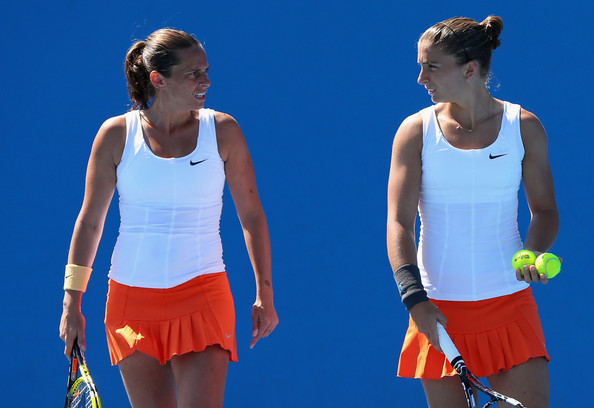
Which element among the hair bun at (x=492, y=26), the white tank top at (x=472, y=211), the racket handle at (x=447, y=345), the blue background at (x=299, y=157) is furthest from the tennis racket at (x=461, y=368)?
the blue background at (x=299, y=157)

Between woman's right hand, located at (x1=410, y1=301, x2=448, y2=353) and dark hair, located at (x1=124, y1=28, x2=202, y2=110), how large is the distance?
1324 millimetres

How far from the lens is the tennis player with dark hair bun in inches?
135

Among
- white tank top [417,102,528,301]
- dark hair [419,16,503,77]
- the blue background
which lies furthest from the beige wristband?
the blue background

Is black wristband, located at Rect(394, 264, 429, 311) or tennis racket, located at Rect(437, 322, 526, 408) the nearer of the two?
tennis racket, located at Rect(437, 322, 526, 408)

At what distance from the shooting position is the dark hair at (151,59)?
3.62 metres

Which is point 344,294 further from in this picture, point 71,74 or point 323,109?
point 71,74

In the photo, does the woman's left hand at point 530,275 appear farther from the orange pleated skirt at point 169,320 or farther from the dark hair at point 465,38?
the orange pleated skirt at point 169,320

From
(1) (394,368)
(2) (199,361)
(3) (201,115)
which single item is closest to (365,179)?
(1) (394,368)

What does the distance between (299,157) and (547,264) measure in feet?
9.54

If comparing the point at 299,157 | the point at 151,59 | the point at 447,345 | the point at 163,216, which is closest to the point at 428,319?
the point at 447,345

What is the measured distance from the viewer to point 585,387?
18.7 ft

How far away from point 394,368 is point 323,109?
5.34 feet

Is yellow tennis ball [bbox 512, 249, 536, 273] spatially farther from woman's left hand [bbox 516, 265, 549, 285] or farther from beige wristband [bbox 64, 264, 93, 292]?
beige wristband [bbox 64, 264, 93, 292]

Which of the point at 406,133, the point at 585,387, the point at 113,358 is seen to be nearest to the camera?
the point at 406,133
